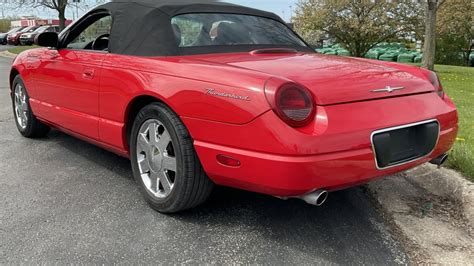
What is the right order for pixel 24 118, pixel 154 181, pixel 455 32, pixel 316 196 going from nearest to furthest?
pixel 316 196 → pixel 154 181 → pixel 24 118 → pixel 455 32

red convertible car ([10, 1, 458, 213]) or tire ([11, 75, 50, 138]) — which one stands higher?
red convertible car ([10, 1, 458, 213])

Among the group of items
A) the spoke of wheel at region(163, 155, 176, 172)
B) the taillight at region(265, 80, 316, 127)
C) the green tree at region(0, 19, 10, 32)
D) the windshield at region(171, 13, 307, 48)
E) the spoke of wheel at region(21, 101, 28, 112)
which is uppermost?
the windshield at region(171, 13, 307, 48)

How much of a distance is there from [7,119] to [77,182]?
3.32 meters

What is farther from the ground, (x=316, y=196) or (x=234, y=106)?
(x=234, y=106)

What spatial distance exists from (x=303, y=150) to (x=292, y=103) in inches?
10.7

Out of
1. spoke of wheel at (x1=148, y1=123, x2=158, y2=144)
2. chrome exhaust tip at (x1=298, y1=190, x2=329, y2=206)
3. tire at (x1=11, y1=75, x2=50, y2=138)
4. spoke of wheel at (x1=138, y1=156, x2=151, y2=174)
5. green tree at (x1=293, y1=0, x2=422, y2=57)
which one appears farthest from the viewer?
green tree at (x1=293, y1=0, x2=422, y2=57)

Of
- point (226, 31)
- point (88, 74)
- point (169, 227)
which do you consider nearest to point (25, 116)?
point (88, 74)

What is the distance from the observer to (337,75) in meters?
2.88

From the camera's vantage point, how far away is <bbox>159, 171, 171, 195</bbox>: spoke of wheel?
3207 mm

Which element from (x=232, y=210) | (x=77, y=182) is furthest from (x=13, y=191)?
(x=232, y=210)

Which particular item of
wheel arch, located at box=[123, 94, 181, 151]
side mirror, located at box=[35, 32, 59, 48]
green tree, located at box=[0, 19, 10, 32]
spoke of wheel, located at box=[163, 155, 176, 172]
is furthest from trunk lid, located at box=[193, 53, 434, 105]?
green tree, located at box=[0, 19, 10, 32]

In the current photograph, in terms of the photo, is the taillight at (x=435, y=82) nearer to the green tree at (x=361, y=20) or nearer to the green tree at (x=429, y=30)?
the green tree at (x=429, y=30)

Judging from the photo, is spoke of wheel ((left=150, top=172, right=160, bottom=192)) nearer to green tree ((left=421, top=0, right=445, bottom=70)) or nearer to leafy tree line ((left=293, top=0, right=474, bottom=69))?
green tree ((left=421, top=0, right=445, bottom=70))

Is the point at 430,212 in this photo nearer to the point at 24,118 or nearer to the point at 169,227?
the point at 169,227
